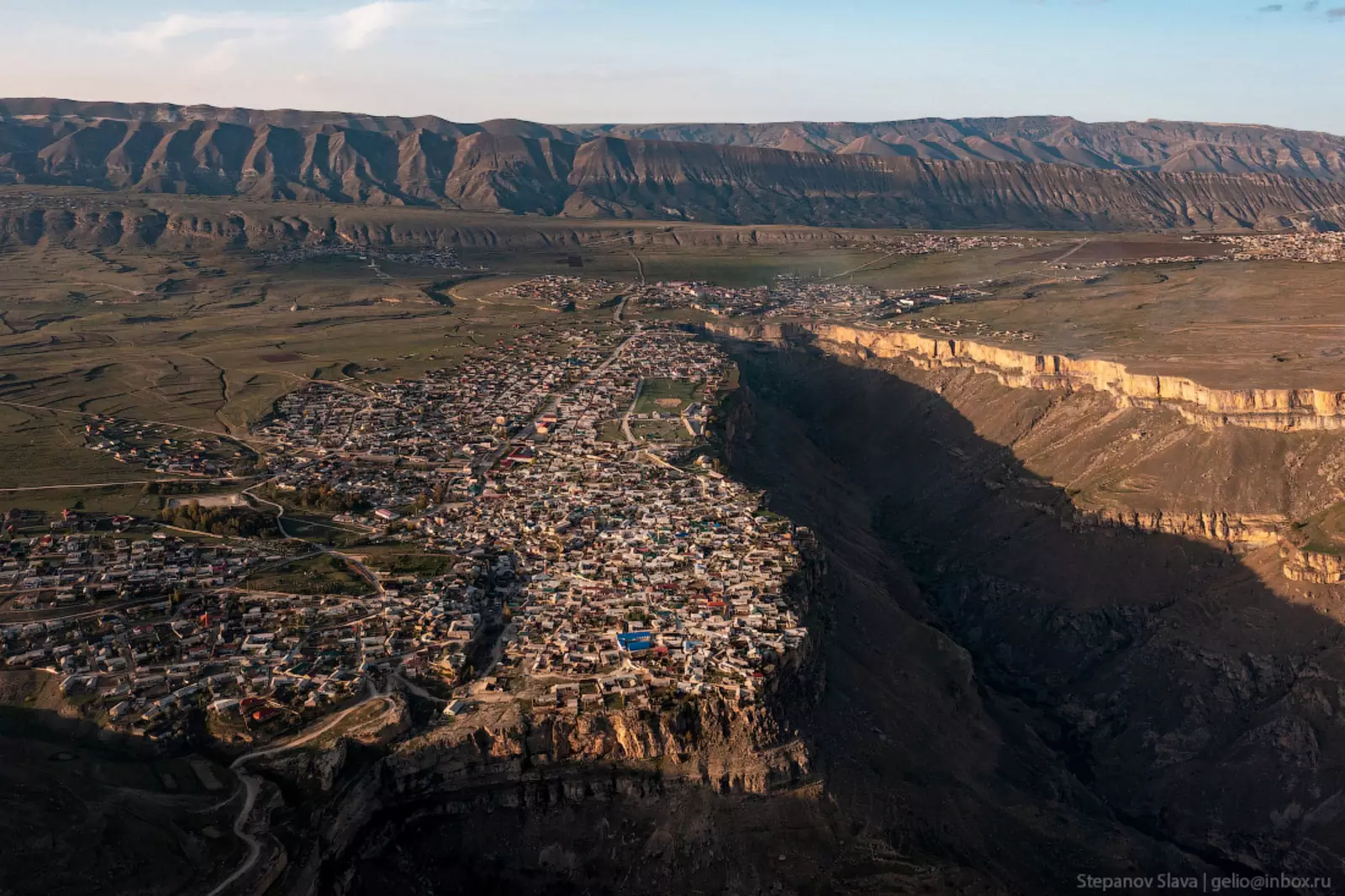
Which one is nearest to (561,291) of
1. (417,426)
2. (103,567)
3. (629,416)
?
(629,416)

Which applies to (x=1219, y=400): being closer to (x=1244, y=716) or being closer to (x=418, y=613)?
(x=1244, y=716)

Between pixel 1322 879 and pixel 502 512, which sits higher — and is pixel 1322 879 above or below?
below

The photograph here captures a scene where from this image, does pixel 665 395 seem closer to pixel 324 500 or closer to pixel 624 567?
pixel 324 500

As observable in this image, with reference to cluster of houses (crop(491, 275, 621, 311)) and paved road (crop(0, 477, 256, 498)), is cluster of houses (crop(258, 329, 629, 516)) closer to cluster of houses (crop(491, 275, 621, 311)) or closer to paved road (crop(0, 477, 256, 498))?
paved road (crop(0, 477, 256, 498))

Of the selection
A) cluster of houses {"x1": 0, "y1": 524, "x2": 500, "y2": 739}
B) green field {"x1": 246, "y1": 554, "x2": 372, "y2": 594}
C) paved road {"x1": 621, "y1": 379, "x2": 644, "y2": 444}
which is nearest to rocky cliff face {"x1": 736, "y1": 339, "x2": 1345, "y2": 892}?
paved road {"x1": 621, "y1": 379, "x2": 644, "y2": 444}

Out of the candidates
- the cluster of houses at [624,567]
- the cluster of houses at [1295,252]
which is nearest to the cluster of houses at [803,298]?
the cluster of houses at [1295,252]

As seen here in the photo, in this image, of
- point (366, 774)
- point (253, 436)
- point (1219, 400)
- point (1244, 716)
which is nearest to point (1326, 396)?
point (1219, 400)

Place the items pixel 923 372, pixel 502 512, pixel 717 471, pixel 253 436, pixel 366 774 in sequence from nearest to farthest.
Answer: pixel 366 774 → pixel 502 512 → pixel 717 471 → pixel 253 436 → pixel 923 372

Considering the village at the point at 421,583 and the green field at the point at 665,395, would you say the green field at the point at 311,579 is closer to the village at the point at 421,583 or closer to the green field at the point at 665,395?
the village at the point at 421,583

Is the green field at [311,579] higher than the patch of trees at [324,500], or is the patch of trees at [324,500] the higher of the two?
the patch of trees at [324,500]
